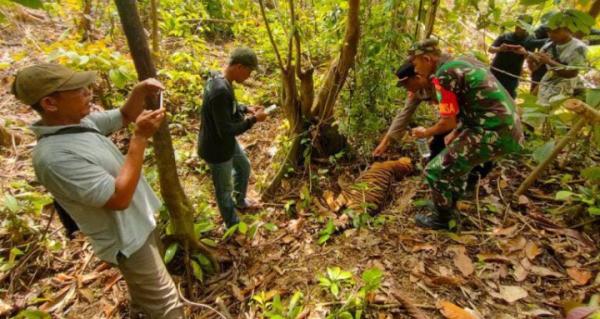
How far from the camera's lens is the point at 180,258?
10.00 ft

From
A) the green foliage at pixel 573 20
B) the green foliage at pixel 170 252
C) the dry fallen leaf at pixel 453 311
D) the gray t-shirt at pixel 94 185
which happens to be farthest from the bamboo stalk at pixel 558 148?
the green foliage at pixel 170 252

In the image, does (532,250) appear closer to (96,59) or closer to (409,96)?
(409,96)

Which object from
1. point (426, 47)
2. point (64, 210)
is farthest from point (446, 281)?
Result: point (64, 210)

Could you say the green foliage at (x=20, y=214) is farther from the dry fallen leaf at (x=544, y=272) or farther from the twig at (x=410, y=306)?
the dry fallen leaf at (x=544, y=272)

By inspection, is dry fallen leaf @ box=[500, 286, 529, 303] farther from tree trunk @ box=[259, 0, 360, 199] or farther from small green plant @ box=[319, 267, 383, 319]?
tree trunk @ box=[259, 0, 360, 199]

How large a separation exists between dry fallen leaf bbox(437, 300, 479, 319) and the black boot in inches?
36.9

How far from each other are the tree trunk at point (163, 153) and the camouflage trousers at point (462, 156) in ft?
6.97

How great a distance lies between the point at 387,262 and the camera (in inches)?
116

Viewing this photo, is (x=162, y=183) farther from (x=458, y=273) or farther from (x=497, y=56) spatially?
(x=497, y=56)

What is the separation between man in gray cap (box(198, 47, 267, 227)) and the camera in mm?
3121

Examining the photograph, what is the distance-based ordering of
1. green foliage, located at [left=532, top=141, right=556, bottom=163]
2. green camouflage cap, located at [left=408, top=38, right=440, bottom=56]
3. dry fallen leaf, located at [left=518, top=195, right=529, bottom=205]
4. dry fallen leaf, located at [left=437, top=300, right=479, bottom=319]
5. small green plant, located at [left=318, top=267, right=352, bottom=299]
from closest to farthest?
dry fallen leaf, located at [left=437, top=300, right=479, bottom=319], small green plant, located at [left=318, top=267, right=352, bottom=299], green foliage, located at [left=532, top=141, right=556, bottom=163], green camouflage cap, located at [left=408, top=38, right=440, bottom=56], dry fallen leaf, located at [left=518, top=195, right=529, bottom=205]

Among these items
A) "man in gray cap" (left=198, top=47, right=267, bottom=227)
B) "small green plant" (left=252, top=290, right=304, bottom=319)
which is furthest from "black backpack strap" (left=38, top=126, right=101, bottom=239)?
"small green plant" (left=252, top=290, right=304, bottom=319)

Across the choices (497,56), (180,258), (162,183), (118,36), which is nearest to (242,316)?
(180,258)

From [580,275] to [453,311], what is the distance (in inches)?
46.2
